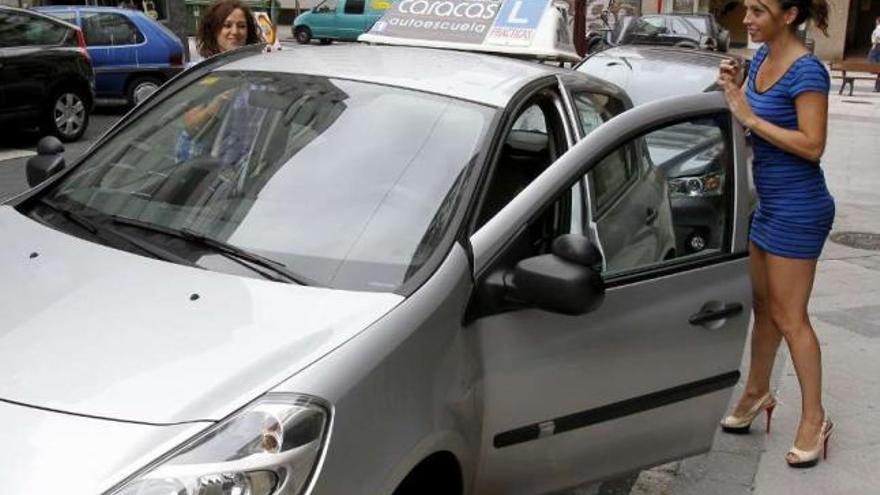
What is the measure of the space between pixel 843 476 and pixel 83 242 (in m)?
3.01

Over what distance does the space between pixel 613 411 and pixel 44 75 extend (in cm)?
1007

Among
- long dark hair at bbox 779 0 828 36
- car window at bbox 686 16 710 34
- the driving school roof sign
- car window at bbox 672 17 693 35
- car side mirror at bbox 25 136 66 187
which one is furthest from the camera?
car window at bbox 686 16 710 34

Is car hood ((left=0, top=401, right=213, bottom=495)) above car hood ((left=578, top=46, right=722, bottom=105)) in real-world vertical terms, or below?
above

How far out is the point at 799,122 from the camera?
11.9 feet

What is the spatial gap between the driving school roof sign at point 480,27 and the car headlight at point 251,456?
111 inches

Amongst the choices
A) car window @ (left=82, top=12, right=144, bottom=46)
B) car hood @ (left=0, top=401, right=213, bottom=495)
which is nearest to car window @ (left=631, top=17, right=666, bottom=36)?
car window @ (left=82, top=12, right=144, bottom=46)

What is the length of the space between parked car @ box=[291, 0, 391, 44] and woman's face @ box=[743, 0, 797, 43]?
26.1 metres

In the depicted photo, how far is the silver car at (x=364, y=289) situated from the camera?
6.73 feet

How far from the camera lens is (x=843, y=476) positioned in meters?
3.95

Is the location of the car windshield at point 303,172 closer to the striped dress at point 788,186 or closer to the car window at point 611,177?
the car window at point 611,177

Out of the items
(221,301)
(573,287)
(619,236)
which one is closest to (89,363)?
(221,301)

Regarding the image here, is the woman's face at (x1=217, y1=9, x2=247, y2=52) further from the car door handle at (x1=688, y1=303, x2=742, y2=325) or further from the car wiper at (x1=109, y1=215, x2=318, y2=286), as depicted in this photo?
the car door handle at (x1=688, y1=303, x2=742, y2=325)

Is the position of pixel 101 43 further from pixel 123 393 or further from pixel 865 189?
pixel 123 393

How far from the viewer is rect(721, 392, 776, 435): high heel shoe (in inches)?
167
